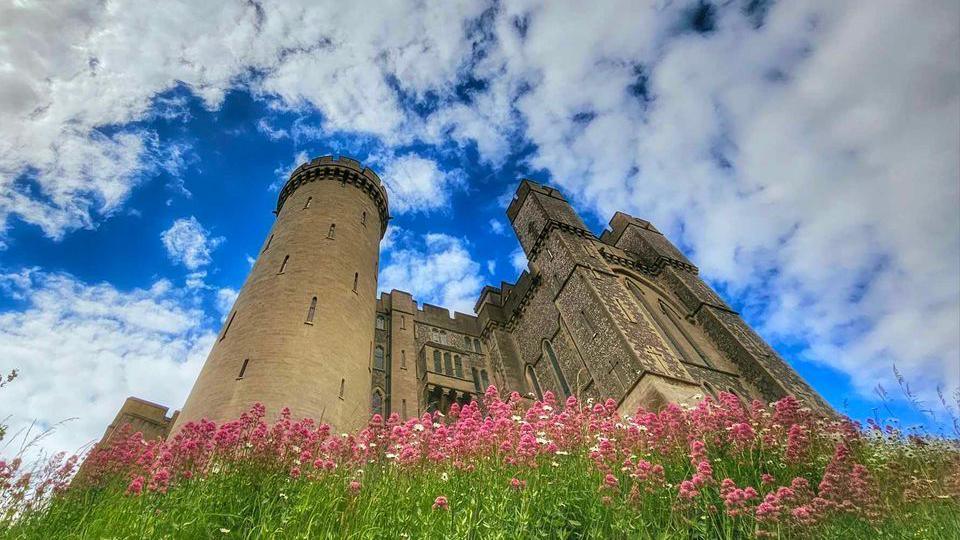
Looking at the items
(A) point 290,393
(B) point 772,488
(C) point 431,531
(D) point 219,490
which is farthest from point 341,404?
(B) point 772,488

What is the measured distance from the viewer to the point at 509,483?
5109 mm

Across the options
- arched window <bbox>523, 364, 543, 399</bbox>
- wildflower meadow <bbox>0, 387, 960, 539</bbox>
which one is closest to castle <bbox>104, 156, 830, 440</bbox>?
arched window <bbox>523, 364, 543, 399</bbox>

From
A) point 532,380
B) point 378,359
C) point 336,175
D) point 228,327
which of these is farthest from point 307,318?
point 532,380

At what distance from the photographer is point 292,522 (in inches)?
167

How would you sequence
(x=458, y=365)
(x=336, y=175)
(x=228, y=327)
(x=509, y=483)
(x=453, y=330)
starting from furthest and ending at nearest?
(x=453, y=330), (x=458, y=365), (x=336, y=175), (x=228, y=327), (x=509, y=483)

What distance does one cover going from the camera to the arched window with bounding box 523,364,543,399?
2170 cm

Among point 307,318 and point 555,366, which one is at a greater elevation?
point 555,366

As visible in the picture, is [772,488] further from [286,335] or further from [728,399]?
[286,335]

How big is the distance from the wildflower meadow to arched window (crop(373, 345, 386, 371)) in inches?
552

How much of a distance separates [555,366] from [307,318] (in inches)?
442

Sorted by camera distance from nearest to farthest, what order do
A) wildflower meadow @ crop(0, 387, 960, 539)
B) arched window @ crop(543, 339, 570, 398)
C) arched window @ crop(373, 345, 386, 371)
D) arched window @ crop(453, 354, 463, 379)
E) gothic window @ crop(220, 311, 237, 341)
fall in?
1. wildflower meadow @ crop(0, 387, 960, 539)
2. gothic window @ crop(220, 311, 237, 341)
3. arched window @ crop(543, 339, 570, 398)
4. arched window @ crop(373, 345, 386, 371)
5. arched window @ crop(453, 354, 463, 379)

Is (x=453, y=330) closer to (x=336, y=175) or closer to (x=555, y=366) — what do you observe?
(x=555, y=366)

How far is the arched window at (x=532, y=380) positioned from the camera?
71.2 feet

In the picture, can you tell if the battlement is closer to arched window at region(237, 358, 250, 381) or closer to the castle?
the castle
